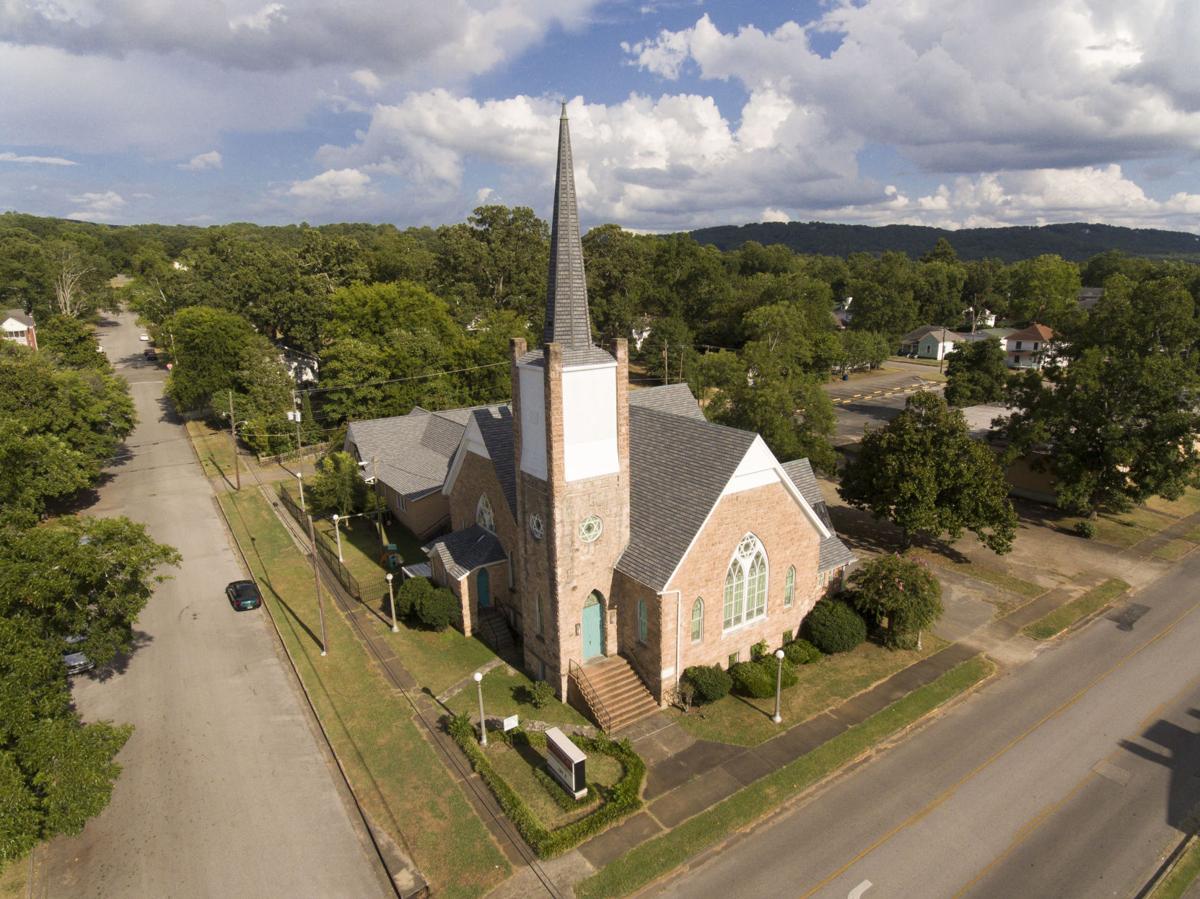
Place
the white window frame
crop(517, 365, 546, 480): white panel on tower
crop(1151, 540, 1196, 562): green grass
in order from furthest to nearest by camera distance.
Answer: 1. crop(1151, 540, 1196, 562): green grass
2. the white window frame
3. crop(517, 365, 546, 480): white panel on tower

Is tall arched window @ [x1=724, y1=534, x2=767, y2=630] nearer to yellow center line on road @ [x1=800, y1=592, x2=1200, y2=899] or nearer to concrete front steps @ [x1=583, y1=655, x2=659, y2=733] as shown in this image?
concrete front steps @ [x1=583, y1=655, x2=659, y2=733]

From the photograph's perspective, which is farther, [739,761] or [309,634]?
[309,634]

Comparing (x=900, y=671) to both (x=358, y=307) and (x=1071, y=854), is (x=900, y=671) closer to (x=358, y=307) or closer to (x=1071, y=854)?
(x=1071, y=854)

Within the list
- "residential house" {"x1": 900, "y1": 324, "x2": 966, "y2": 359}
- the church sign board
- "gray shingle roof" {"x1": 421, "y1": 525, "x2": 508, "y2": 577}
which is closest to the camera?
the church sign board

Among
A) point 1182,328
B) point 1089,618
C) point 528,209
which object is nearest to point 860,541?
point 1089,618

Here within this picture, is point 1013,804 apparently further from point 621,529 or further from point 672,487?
point 621,529

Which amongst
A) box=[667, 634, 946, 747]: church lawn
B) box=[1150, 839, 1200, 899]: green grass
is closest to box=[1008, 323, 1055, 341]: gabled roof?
box=[667, 634, 946, 747]: church lawn

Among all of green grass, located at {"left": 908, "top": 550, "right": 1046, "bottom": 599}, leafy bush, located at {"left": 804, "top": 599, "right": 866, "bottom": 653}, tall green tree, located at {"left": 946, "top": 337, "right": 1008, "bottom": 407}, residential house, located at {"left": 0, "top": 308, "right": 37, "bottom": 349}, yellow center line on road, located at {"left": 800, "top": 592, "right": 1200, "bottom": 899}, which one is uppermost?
residential house, located at {"left": 0, "top": 308, "right": 37, "bottom": 349}

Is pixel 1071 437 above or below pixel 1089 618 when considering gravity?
above
